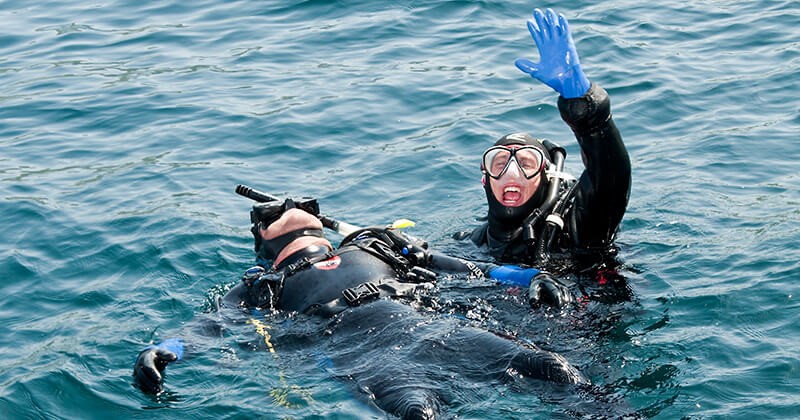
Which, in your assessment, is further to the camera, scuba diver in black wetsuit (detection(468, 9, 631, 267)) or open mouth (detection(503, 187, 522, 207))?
open mouth (detection(503, 187, 522, 207))

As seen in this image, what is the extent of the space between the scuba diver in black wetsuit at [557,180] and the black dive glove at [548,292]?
27.5 inches

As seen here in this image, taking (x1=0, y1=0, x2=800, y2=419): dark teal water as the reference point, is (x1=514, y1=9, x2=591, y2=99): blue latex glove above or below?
above

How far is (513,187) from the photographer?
633 centimetres

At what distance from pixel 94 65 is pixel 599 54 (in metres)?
5.54

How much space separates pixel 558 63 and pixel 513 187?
3.31ft

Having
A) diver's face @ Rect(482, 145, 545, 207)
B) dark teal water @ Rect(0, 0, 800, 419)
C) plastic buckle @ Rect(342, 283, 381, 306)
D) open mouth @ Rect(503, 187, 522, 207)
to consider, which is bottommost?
dark teal water @ Rect(0, 0, 800, 419)

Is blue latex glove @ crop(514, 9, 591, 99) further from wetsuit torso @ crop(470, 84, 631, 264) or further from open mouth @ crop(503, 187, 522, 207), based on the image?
open mouth @ crop(503, 187, 522, 207)

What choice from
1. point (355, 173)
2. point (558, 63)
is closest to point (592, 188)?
point (558, 63)

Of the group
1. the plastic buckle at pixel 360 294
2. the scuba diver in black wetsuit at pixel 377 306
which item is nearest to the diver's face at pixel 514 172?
the scuba diver in black wetsuit at pixel 377 306

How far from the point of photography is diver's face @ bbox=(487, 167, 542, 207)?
6.32 metres

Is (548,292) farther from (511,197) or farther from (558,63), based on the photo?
(558,63)

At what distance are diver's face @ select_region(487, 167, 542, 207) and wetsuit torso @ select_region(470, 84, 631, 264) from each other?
0.20m

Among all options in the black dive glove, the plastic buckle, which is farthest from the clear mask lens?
the plastic buckle

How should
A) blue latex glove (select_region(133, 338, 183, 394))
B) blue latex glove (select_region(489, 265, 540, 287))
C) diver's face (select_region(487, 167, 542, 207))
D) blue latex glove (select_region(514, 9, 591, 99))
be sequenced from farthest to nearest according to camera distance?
1. diver's face (select_region(487, 167, 542, 207))
2. blue latex glove (select_region(489, 265, 540, 287))
3. blue latex glove (select_region(514, 9, 591, 99))
4. blue latex glove (select_region(133, 338, 183, 394))
